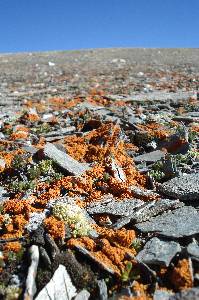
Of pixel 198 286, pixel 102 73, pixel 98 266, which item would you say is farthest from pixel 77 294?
pixel 102 73

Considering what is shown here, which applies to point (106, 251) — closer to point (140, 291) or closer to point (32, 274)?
point (140, 291)

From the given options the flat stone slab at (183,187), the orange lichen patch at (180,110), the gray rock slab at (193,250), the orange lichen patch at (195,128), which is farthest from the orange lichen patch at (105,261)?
the orange lichen patch at (180,110)

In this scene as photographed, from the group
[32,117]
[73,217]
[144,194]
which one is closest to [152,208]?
[144,194]

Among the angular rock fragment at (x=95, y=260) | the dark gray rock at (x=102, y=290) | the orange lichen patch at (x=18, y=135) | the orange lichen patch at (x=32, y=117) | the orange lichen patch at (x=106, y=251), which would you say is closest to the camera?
the dark gray rock at (x=102, y=290)

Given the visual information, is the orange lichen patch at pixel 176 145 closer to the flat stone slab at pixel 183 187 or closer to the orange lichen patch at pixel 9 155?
the flat stone slab at pixel 183 187

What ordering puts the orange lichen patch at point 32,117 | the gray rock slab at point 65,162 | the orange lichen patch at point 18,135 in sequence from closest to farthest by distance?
the gray rock slab at point 65,162 → the orange lichen patch at point 18,135 → the orange lichen patch at point 32,117

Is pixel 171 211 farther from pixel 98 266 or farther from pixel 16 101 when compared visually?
pixel 16 101

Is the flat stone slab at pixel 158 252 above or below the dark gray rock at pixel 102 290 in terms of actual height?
above

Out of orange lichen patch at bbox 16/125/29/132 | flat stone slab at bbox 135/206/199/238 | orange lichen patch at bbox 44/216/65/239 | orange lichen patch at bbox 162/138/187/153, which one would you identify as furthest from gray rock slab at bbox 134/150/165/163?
orange lichen patch at bbox 16/125/29/132
